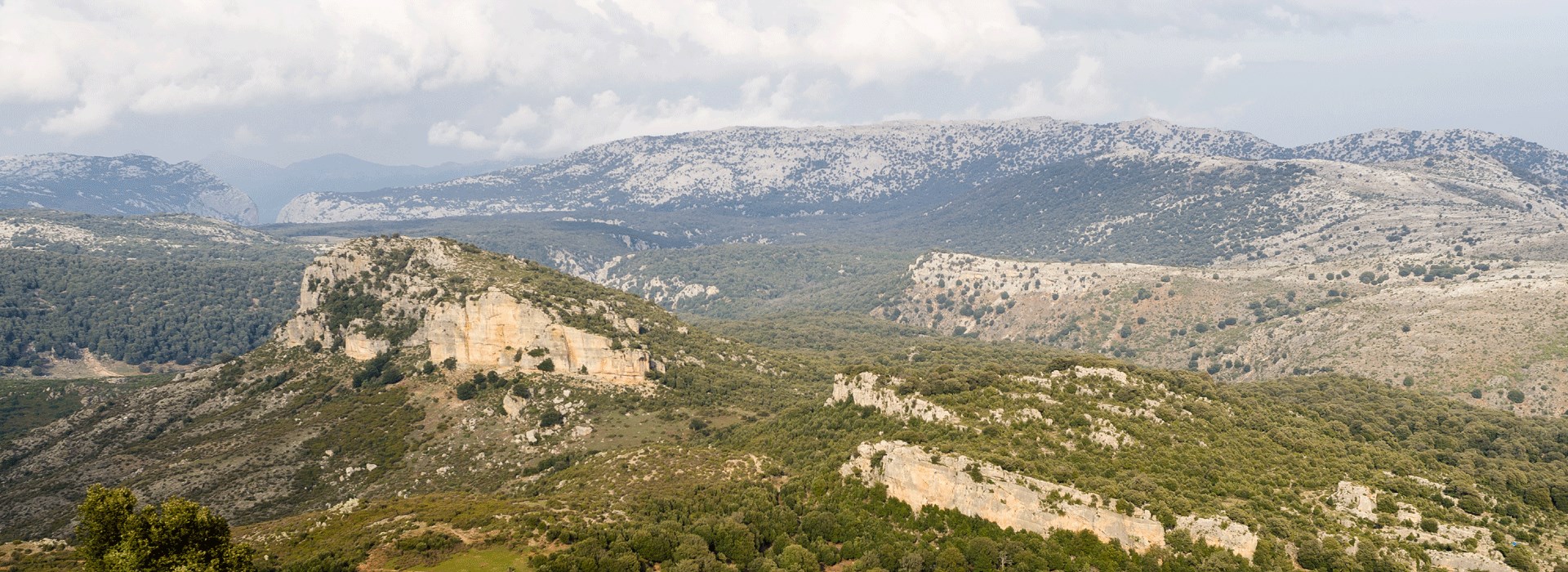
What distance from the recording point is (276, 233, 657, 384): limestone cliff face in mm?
92250

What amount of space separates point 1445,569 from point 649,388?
7097cm

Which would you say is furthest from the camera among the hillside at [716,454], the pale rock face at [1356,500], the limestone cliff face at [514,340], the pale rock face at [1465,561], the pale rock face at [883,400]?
the limestone cliff face at [514,340]

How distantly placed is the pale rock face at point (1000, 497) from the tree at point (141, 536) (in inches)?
1536

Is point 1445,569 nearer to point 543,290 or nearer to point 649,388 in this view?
point 649,388

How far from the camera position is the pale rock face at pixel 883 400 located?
64.9m

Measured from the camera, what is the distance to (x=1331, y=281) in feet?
583

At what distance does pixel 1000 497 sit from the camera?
169 feet

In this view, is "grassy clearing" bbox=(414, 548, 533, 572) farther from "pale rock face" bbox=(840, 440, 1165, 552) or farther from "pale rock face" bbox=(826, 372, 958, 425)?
"pale rock face" bbox=(826, 372, 958, 425)

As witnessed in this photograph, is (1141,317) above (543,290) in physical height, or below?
below

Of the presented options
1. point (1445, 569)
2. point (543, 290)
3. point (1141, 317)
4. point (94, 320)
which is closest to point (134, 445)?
point (543, 290)

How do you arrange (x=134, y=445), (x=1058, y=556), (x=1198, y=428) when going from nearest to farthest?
(x=1058, y=556) → (x=1198, y=428) → (x=134, y=445)

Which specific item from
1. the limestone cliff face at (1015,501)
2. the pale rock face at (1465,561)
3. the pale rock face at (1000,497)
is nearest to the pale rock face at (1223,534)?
the limestone cliff face at (1015,501)

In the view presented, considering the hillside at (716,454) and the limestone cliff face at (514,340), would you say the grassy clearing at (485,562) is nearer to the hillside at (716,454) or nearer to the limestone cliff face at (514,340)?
the hillside at (716,454)

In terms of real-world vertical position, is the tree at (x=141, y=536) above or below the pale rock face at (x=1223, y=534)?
above
